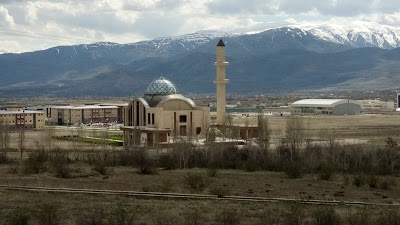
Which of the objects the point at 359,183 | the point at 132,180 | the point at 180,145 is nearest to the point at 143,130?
the point at 180,145

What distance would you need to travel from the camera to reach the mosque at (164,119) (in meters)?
62.4

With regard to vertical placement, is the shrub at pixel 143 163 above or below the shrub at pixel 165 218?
above

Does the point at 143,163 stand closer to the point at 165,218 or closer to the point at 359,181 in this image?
the point at 359,181

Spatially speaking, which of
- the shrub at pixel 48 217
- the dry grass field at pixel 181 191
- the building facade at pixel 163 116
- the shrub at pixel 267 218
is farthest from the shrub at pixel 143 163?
the building facade at pixel 163 116

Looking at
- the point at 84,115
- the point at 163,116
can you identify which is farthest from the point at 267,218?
the point at 84,115

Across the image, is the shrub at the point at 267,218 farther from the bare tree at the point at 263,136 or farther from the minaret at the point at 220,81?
the minaret at the point at 220,81

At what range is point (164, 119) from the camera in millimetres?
64312

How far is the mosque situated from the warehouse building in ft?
187

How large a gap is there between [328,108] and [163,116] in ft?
216

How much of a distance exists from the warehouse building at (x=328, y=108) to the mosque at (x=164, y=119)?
56981mm

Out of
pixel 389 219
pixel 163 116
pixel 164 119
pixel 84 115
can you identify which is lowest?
pixel 389 219

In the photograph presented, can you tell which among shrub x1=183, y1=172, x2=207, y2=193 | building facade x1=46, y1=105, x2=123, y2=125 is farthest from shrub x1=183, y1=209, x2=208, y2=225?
building facade x1=46, y1=105, x2=123, y2=125

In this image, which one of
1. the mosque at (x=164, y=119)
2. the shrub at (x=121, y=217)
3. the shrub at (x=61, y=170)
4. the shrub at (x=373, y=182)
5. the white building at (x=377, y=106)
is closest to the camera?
the shrub at (x=121, y=217)

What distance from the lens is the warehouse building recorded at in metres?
121
